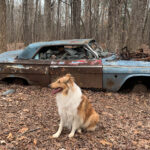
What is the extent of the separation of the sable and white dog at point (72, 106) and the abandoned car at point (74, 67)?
187 centimetres

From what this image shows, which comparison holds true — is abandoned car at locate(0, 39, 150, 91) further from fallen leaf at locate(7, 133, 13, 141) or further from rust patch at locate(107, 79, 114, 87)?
fallen leaf at locate(7, 133, 13, 141)

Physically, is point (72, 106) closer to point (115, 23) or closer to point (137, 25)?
point (115, 23)

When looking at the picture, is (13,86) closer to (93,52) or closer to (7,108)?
(7,108)

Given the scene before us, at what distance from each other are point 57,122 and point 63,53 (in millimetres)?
2497

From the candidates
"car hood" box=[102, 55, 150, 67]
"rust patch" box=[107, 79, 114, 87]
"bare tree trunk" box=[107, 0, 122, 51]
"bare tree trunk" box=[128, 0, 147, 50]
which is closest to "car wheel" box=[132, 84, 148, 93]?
"car hood" box=[102, 55, 150, 67]

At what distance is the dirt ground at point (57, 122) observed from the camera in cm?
286

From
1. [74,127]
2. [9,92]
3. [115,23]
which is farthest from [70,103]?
[115,23]

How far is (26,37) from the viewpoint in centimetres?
1647

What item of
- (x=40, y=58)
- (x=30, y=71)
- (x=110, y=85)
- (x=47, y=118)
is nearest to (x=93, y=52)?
(x=110, y=85)

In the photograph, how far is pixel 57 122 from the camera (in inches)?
141

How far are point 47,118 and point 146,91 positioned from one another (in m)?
3.16

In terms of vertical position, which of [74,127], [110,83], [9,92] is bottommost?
[74,127]

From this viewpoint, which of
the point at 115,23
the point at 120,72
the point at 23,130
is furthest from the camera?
the point at 115,23

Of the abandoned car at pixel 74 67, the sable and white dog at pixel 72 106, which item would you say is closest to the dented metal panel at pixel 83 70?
the abandoned car at pixel 74 67
